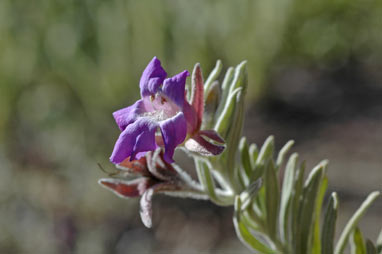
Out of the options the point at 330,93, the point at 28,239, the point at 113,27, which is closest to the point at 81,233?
the point at 28,239

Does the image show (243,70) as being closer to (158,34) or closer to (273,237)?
(273,237)

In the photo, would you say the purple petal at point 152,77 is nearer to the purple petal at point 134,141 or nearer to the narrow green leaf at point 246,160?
the purple petal at point 134,141

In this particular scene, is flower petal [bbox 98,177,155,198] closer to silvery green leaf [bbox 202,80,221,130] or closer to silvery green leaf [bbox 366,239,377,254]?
silvery green leaf [bbox 202,80,221,130]

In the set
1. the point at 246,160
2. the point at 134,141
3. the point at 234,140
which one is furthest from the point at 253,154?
the point at 134,141

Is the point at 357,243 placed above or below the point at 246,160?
below

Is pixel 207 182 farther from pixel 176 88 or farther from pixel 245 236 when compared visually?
pixel 176 88

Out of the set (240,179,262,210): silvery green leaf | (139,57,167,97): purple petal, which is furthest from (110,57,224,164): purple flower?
(240,179,262,210): silvery green leaf
